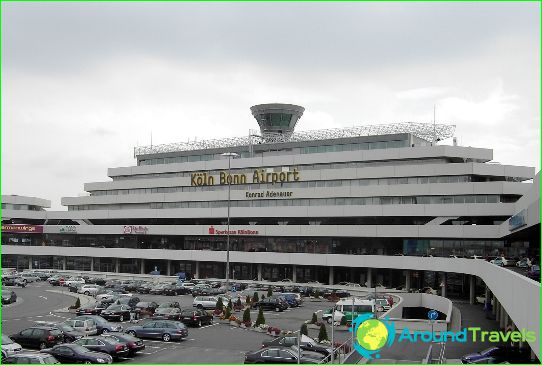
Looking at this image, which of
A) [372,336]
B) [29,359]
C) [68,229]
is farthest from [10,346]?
[68,229]

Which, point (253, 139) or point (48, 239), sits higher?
point (253, 139)

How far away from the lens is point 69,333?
43094 millimetres

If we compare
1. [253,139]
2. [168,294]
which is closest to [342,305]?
[168,294]

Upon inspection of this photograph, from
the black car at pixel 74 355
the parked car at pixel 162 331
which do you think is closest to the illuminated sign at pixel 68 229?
the parked car at pixel 162 331

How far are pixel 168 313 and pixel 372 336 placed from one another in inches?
813

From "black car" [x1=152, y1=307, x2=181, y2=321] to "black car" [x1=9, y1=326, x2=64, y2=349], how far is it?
44.9 ft

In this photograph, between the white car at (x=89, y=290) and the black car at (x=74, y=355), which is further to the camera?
the white car at (x=89, y=290)

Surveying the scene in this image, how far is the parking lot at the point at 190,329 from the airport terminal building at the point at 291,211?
17.8 m

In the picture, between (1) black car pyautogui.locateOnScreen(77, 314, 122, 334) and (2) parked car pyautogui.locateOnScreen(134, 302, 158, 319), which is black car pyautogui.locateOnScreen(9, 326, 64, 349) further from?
(2) parked car pyautogui.locateOnScreen(134, 302, 158, 319)

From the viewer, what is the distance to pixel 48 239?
126125mm

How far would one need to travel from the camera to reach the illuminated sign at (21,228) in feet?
408

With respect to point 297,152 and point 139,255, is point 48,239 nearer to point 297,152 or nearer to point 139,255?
point 139,255

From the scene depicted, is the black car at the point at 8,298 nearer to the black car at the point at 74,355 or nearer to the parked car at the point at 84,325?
the parked car at the point at 84,325

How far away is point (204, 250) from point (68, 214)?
113ft
